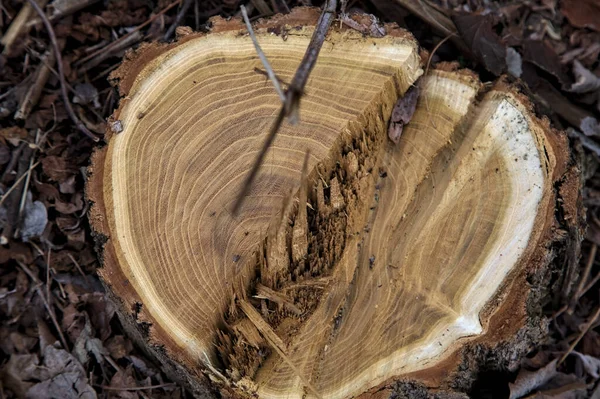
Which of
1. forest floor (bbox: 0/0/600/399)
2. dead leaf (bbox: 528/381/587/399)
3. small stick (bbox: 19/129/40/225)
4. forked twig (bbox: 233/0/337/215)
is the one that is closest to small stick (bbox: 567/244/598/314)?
forest floor (bbox: 0/0/600/399)

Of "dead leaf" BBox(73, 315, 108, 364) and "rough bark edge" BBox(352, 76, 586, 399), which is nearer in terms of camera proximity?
"rough bark edge" BBox(352, 76, 586, 399)

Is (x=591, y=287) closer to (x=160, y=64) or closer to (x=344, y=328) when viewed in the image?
(x=344, y=328)

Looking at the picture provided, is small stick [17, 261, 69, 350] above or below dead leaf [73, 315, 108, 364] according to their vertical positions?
above

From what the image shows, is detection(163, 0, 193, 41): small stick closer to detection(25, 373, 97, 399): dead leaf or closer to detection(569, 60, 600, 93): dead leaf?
detection(25, 373, 97, 399): dead leaf

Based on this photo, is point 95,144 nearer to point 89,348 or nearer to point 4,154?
point 4,154

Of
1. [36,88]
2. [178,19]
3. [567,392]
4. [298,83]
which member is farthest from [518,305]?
[36,88]

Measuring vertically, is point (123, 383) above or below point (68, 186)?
below

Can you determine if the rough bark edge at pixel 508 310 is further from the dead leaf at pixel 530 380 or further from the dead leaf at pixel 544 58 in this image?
the dead leaf at pixel 544 58

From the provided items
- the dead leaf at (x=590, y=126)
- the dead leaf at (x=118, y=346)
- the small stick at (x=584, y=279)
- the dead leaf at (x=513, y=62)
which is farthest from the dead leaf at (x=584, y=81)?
the dead leaf at (x=118, y=346)
